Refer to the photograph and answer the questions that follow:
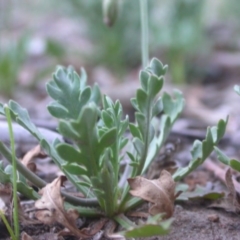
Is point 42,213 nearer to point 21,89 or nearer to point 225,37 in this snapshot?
point 21,89

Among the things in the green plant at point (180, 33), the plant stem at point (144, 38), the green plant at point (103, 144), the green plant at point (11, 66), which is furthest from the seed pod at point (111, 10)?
the green plant at point (180, 33)

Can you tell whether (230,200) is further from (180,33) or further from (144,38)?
(180,33)

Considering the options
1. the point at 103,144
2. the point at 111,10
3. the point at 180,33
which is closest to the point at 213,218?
the point at 103,144

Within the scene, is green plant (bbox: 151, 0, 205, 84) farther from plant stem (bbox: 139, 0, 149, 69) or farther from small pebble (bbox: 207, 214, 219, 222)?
small pebble (bbox: 207, 214, 219, 222)

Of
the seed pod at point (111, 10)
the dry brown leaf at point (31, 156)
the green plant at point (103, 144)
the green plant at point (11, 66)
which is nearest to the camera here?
the green plant at point (103, 144)

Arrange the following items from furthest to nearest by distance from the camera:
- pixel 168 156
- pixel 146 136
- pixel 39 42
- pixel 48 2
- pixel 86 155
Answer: pixel 39 42 < pixel 48 2 < pixel 168 156 < pixel 146 136 < pixel 86 155

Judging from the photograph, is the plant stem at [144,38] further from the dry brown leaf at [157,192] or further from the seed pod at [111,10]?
the dry brown leaf at [157,192]

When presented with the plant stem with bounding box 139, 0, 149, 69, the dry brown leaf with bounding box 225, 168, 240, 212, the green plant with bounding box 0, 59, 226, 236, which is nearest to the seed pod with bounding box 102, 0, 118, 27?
the plant stem with bounding box 139, 0, 149, 69

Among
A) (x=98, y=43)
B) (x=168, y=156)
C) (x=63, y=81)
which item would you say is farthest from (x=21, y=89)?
(x=63, y=81)
